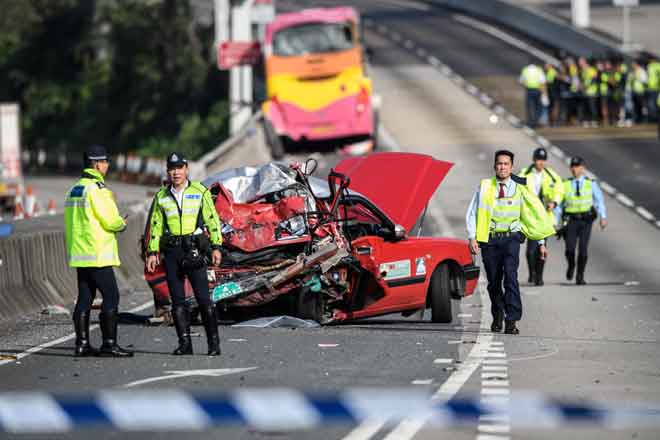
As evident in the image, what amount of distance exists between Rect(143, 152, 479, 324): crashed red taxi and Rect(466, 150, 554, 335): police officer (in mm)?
1024

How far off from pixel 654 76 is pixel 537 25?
20.2 metres

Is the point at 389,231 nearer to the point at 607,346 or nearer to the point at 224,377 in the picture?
the point at 607,346

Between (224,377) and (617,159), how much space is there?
27.6m

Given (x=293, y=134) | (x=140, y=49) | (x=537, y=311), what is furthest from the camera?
(x=140, y=49)

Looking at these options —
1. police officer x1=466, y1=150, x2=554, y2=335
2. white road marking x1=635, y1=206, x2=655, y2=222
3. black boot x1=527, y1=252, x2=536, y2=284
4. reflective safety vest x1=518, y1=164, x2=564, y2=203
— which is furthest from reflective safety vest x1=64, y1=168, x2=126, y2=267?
white road marking x1=635, y1=206, x2=655, y2=222

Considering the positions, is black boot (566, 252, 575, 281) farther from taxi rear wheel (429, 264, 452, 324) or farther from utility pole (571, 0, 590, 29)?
utility pole (571, 0, 590, 29)

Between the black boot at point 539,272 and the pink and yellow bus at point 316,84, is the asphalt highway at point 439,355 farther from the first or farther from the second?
the pink and yellow bus at point 316,84

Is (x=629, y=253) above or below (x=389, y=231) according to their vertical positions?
below

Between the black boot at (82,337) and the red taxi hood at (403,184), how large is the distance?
446 centimetres

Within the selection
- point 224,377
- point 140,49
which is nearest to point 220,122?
point 140,49

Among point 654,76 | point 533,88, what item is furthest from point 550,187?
point 654,76

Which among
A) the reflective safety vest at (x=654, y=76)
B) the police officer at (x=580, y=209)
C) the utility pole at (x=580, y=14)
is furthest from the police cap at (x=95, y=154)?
the utility pole at (x=580, y=14)

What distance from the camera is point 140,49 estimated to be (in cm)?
6150

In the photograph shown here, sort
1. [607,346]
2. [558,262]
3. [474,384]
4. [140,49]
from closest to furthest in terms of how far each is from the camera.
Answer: [474,384] < [607,346] < [558,262] < [140,49]
